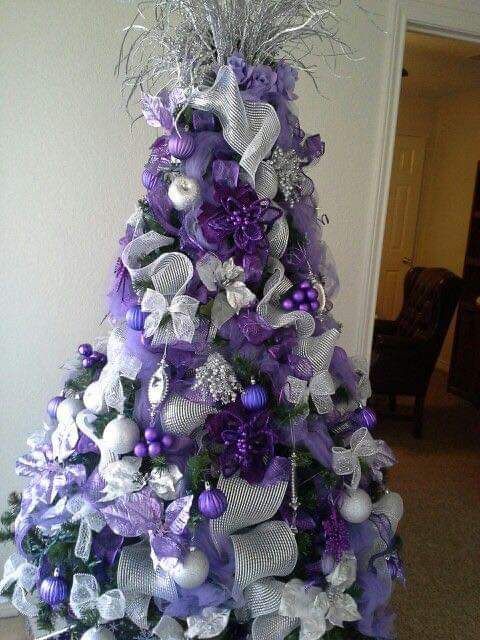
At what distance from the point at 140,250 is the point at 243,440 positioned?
14.8 inches

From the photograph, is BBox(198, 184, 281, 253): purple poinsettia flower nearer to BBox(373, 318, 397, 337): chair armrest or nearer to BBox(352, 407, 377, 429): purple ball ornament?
BBox(352, 407, 377, 429): purple ball ornament

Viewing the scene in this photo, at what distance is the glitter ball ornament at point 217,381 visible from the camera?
0.85 m

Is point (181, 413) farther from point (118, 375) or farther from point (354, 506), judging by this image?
point (354, 506)

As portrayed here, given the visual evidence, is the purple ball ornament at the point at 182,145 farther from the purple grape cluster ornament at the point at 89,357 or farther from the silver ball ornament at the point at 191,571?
the silver ball ornament at the point at 191,571

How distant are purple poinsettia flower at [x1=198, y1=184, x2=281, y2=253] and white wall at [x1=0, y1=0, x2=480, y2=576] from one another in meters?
0.74

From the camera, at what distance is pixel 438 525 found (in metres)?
2.14

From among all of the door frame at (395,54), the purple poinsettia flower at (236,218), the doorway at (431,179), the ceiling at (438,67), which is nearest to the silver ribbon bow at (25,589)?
the purple poinsettia flower at (236,218)

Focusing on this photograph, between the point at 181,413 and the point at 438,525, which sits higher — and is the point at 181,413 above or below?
above

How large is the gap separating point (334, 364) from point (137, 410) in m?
0.41

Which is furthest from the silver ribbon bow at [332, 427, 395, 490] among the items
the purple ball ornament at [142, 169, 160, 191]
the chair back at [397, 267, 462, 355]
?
the chair back at [397, 267, 462, 355]

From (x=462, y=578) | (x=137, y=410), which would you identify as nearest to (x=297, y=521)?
(x=137, y=410)

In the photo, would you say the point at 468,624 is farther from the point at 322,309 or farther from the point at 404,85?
the point at 404,85

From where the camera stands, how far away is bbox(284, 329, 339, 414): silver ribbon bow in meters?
0.90

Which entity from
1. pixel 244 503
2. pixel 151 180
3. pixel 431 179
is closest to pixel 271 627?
pixel 244 503
